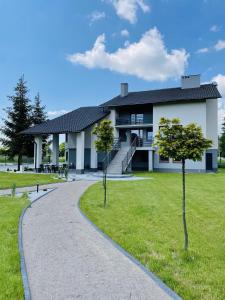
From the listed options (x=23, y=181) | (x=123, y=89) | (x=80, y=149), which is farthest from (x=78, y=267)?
(x=123, y=89)

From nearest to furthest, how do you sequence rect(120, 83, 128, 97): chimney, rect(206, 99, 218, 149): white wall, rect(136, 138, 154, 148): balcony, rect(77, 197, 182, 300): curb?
1. rect(77, 197, 182, 300): curb
2. rect(206, 99, 218, 149): white wall
3. rect(136, 138, 154, 148): balcony
4. rect(120, 83, 128, 97): chimney

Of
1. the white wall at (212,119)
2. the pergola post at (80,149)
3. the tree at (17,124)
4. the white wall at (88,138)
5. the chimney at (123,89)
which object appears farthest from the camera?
the tree at (17,124)

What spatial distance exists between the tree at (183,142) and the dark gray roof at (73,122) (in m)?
20.6

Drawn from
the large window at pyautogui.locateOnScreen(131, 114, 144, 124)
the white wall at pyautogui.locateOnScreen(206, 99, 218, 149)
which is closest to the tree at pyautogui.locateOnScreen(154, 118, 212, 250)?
the white wall at pyautogui.locateOnScreen(206, 99, 218, 149)

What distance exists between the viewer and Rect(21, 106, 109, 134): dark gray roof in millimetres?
27688

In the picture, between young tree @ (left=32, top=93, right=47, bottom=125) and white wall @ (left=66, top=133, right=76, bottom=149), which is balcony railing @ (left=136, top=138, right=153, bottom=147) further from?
young tree @ (left=32, top=93, right=47, bottom=125)

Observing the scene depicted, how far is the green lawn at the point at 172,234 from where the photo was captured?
14.4 ft

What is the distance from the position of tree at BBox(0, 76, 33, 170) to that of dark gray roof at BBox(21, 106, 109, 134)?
5658 millimetres

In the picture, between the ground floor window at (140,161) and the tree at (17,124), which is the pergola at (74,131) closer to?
the tree at (17,124)

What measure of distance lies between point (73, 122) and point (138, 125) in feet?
24.2

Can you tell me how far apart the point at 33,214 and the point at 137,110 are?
24882 mm

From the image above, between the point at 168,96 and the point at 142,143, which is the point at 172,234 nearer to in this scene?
the point at 142,143

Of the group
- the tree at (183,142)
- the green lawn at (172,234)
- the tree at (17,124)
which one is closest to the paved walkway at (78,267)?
the green lawn at (172,234)

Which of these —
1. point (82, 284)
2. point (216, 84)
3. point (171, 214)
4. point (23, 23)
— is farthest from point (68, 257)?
point (216, 84)
